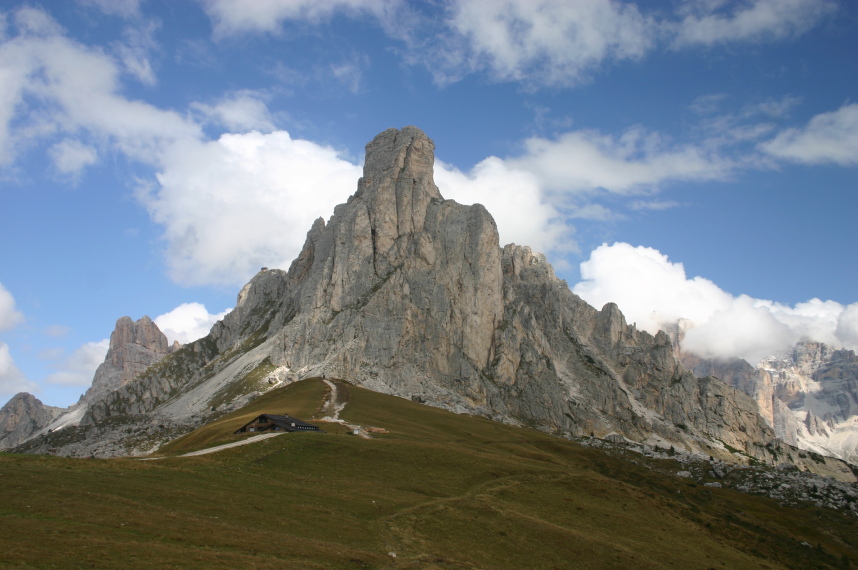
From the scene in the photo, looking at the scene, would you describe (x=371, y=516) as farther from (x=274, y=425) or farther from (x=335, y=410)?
(x=335, y=410)

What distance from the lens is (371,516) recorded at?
47062 millimetres

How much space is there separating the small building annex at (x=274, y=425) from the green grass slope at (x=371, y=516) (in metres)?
10.1

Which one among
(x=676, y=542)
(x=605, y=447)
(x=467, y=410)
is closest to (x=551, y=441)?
(x=605, y=447)

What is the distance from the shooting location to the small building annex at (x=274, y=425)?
82125 millimetres

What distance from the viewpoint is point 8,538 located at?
2833 centimetres

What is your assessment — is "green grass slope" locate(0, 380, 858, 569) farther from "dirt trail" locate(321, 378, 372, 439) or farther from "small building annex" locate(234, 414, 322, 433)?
"small building annex" locate(234, 414, 322, 433)

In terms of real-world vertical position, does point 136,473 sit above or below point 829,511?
above

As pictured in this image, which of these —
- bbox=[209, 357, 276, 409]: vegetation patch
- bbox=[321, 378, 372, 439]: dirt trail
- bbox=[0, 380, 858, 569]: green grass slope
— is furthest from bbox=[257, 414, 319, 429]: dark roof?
bbox=[209, 357, 276, 409]: vegetation patch

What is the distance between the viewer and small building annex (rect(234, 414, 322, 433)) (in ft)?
269

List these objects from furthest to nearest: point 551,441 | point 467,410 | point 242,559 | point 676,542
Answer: point 467,410 → point 551,441 → point 676,542 → point 242,559

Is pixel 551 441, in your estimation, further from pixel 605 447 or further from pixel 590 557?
pixel 590 557

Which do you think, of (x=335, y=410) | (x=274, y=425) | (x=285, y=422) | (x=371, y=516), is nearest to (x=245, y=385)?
(x=335, y=410)

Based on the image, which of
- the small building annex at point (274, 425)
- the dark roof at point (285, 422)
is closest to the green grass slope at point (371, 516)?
the small building annex at point (274, 425)

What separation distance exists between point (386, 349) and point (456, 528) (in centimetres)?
12854
